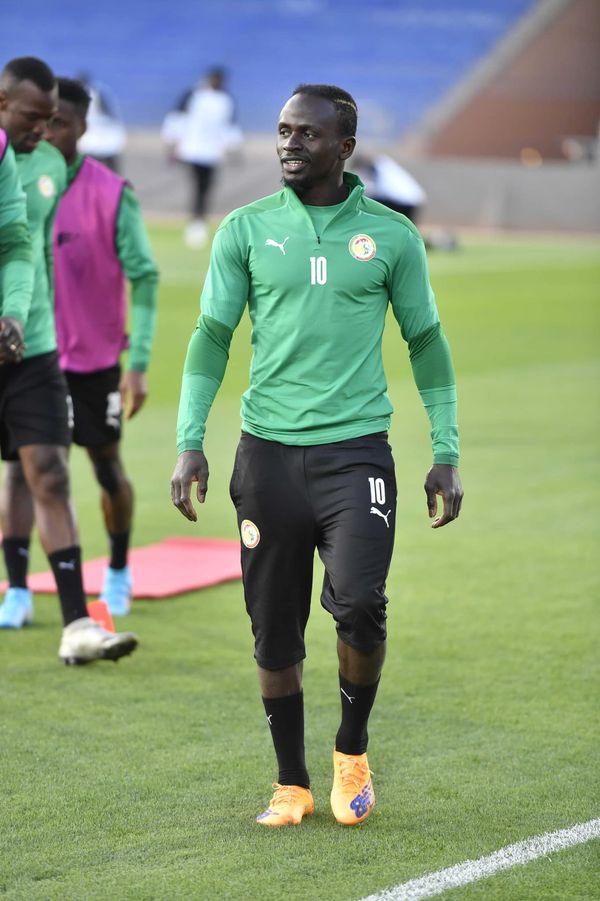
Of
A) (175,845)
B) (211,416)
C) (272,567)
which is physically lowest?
(211,416)

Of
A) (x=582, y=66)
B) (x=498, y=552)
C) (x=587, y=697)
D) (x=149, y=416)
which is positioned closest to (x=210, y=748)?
(x=587, y=697)

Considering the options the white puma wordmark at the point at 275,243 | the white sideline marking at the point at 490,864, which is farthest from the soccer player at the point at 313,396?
the white sideline marking at the point at 490,864

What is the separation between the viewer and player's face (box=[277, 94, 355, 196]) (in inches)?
174

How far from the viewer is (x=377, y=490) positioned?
14.6ft

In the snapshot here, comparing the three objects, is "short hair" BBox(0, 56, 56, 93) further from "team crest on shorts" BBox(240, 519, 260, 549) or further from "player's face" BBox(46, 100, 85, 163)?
"team crest on shorts" BBox(240, 519, 260, 549)

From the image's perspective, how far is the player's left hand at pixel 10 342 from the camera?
544 centimetres

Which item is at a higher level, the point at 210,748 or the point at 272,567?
the point at 272,567

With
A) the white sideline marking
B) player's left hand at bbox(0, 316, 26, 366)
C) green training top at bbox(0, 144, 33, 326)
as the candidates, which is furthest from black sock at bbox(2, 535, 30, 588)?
the white sideline marking

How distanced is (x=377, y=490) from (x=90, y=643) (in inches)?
80.8

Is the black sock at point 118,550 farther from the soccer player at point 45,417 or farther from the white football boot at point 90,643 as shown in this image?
the white football boot at point 90,643

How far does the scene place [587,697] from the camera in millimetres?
5816

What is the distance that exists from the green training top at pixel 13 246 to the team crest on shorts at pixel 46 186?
48 cm

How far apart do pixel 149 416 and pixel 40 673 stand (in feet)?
23.6

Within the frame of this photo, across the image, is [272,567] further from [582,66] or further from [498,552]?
[582,66]
